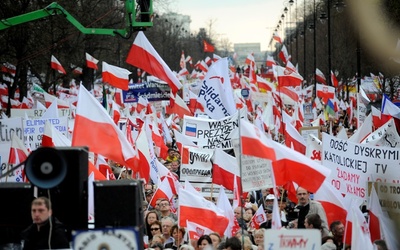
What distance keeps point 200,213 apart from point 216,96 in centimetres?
958

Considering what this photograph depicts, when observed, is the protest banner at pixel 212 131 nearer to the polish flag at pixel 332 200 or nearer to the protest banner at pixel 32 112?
the protest banner at pixel 32 112

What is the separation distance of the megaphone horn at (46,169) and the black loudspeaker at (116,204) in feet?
1.05

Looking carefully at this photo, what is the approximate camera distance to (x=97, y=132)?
11250mm

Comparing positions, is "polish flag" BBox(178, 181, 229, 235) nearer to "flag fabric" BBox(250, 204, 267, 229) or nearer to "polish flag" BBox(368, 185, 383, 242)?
"flag fabric" BBox(250, 204, 267, 229)

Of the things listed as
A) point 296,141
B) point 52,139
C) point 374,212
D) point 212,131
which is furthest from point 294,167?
point 296,141

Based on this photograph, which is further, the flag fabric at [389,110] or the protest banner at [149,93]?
the protest banner at [149,93]

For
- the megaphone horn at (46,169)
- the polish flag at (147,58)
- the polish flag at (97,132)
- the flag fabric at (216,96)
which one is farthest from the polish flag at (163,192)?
the megaphone horn at (46,169)

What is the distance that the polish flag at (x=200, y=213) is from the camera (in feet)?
39.8

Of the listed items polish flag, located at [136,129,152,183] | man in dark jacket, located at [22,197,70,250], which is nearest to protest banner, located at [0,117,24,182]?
polish flag, located at [136,129,152,183]

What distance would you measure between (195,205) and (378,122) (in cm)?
929

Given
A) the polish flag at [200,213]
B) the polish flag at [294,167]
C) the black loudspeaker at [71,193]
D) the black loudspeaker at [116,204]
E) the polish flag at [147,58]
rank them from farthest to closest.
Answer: the polish flag at [147,58]
the polish flag at [200,213]
the polish flag at [294,167]
the black loudspeaker at [71,193]
the black loudspeaker at [116,204]

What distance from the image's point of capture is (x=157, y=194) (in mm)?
15164

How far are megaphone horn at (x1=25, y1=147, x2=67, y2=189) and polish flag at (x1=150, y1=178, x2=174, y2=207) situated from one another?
7298mm

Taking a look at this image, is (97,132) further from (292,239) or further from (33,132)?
(33,132)
